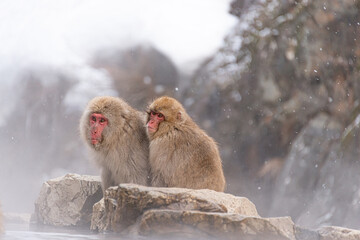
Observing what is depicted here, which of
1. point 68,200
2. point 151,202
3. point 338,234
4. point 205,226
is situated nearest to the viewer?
point 205,226

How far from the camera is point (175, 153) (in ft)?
13.7

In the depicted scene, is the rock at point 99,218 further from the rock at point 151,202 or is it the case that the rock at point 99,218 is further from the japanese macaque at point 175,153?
the japanese macaque at point 175,153

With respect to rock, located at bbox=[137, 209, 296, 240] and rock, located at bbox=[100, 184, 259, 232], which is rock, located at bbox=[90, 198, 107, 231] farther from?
rock, located at bbox=[137, 209, 296, 240]

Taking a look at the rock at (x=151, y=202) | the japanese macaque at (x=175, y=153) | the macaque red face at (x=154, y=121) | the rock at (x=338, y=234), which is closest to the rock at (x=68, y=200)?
the japanese macaque at (x=175, y=153)

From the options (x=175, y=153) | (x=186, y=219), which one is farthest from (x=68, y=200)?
(x=186, y=219)

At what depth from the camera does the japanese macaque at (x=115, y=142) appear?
165 inches

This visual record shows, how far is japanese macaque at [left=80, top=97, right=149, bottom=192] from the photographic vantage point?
4.18 meters

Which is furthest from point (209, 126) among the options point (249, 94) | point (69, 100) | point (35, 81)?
point (35, 81)

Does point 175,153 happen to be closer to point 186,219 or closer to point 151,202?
point 151,202

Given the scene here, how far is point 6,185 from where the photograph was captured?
656 centimetres

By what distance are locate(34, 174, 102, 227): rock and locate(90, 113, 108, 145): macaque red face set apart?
2.32 feet

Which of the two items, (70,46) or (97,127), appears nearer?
(97,127)

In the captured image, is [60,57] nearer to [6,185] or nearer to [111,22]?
[111,22]

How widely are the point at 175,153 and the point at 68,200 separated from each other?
3.77ft
